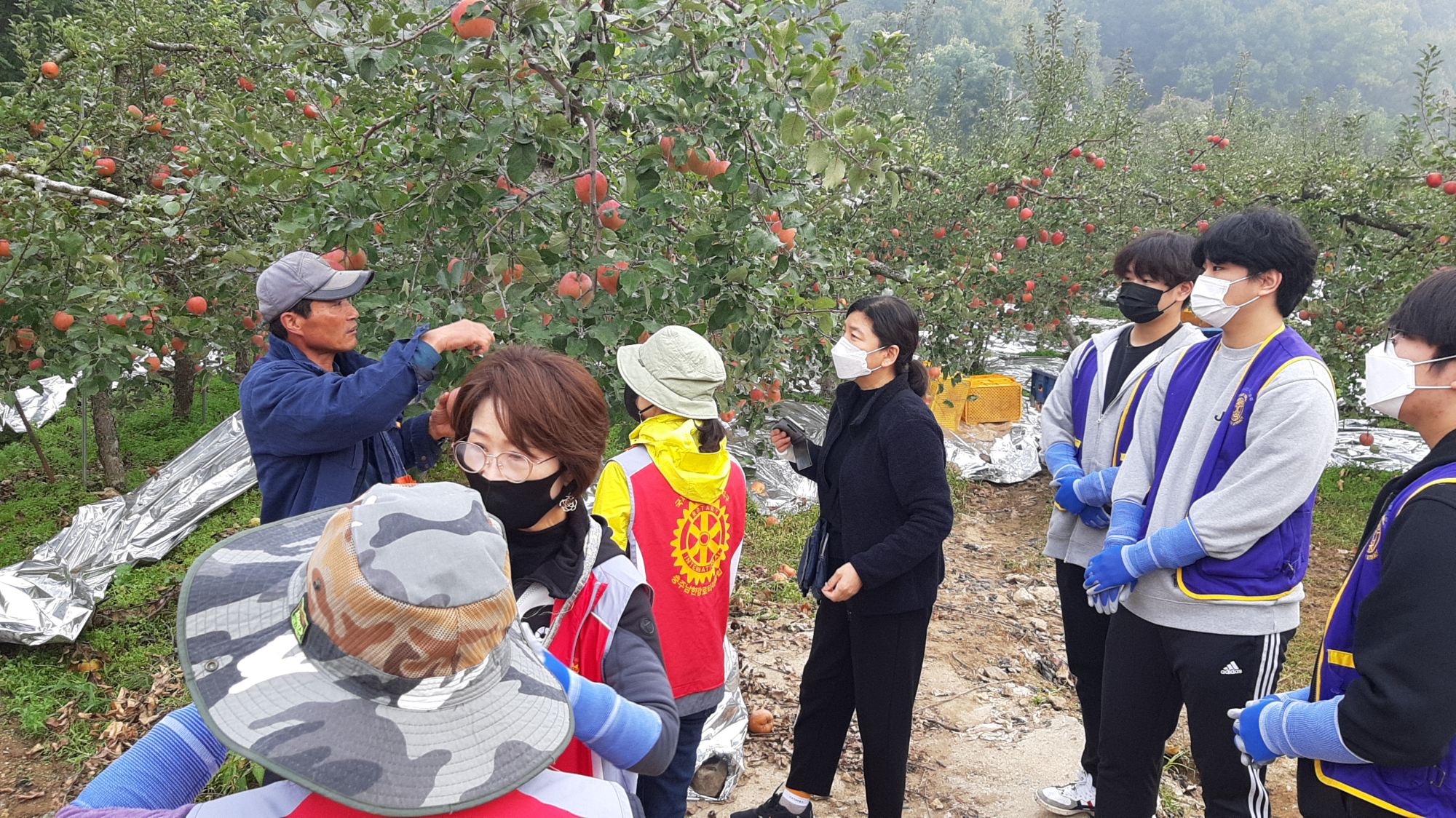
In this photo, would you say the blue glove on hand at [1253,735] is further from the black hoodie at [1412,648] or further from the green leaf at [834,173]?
the green leaf at [834,173]

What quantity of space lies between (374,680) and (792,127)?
5.23 ft

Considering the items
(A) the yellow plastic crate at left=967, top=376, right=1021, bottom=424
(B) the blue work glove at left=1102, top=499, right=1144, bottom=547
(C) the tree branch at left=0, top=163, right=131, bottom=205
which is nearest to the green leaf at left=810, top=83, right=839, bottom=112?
(B) the blue work glove at left=1102, top=499, right=1144, bottom=547

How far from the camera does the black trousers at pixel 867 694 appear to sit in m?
2.29

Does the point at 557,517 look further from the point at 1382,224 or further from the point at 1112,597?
the point at 1382,224

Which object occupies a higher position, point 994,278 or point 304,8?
point 304,8

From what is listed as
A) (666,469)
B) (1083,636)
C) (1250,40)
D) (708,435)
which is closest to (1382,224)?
(1083,636)

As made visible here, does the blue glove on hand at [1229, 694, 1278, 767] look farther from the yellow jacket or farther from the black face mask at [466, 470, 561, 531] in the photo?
the black face mask at [466, 470, 561, 531]

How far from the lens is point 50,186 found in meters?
2.92

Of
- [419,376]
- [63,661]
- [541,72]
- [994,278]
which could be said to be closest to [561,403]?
[419,376]

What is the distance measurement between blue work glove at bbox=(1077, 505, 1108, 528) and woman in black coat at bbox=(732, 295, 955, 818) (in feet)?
1.62

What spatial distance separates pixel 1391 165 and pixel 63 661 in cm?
801

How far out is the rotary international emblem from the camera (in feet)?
6.38

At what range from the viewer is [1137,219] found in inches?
301

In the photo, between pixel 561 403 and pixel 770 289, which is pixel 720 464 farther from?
pixel 561 403
